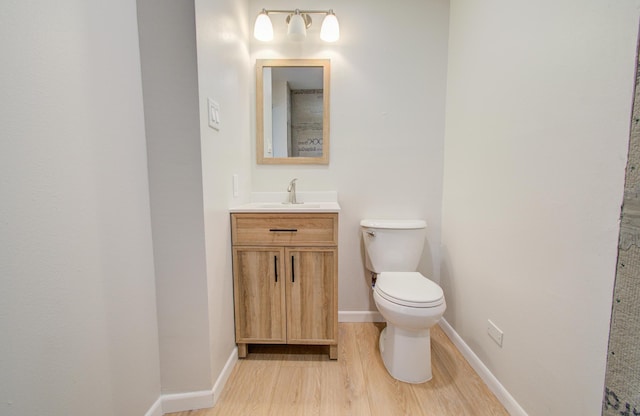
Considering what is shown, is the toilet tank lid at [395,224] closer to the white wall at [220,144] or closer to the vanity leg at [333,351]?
the vanity leg at [333,351]

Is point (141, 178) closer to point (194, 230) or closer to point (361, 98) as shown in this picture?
point (194, 230)

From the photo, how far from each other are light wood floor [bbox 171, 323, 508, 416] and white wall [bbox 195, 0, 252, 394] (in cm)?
18

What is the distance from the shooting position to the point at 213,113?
44.4 inches

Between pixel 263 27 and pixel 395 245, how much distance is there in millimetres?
1685

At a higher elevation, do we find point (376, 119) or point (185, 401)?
point (376, 119)

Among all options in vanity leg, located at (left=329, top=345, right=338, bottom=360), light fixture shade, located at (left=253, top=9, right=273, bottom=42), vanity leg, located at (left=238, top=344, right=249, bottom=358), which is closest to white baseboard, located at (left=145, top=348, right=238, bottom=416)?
vanity leg, located at (left=238, top=344, right=249, bottom=358)

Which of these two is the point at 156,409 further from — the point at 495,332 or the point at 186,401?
the point at 495,332

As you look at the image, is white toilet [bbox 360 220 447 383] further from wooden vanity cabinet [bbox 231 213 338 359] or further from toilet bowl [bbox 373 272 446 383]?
wooden vanity cabinet [bbox 231 213 338 359]

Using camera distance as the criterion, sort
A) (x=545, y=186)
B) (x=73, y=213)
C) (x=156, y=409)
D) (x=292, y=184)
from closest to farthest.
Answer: (x=73, y=213) < (x=545, y=186) < (x=156, y=409) < (x=292, y=184)

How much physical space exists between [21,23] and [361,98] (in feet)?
5.20

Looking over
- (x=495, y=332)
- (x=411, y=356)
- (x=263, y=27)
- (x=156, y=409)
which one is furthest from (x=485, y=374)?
(x=263, y=27)

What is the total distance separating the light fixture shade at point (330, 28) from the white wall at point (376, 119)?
90 millimetres

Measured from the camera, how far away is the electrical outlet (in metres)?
1.17

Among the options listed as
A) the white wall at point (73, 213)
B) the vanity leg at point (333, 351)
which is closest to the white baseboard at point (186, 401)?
the white wall at point (73, 213)
